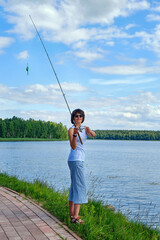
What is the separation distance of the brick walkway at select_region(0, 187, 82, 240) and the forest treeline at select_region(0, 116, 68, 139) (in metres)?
122

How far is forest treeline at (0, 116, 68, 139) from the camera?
129 meters

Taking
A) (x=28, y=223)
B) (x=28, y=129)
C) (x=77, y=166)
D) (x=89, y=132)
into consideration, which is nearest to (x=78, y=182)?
(x=77, y=166)

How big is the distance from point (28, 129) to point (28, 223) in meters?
130

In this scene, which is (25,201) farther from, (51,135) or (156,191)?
(51,135)

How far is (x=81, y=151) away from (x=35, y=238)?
1.61m

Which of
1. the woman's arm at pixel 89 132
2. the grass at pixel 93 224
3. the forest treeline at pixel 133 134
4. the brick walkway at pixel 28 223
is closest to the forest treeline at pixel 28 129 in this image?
the forest treeline at pixel 133 134

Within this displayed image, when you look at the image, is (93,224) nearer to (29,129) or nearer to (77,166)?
(77,166)

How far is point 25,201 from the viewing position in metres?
6.85

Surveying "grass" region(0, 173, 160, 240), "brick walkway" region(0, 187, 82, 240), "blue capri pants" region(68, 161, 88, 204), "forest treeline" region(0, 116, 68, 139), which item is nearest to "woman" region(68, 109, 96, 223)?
"blue capri pants" region(68, 161, 88, 204)

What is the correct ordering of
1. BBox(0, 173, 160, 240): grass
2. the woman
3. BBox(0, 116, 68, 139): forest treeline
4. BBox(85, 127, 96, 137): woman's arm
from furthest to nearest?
BBox(0, 116, 68, 139): forest treeline → BBox(85, 127, 96, 137): woman's arm → the woman → BBox(0, 173, 160, 240): grass

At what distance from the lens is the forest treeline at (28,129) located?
128750 millimetres

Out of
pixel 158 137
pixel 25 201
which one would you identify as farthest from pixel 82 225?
pixel 158 137

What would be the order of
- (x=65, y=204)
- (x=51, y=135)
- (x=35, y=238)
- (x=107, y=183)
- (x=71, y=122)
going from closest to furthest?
(x=35, y=238) → (x=71, y=122) → (x=65, y=204) → (x=107, y=183) → (x=51, y=135)

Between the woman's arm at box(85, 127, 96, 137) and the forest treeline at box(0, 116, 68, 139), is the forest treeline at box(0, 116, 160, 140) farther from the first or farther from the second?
the woman's arm at box(85, 127, 96, 137)
